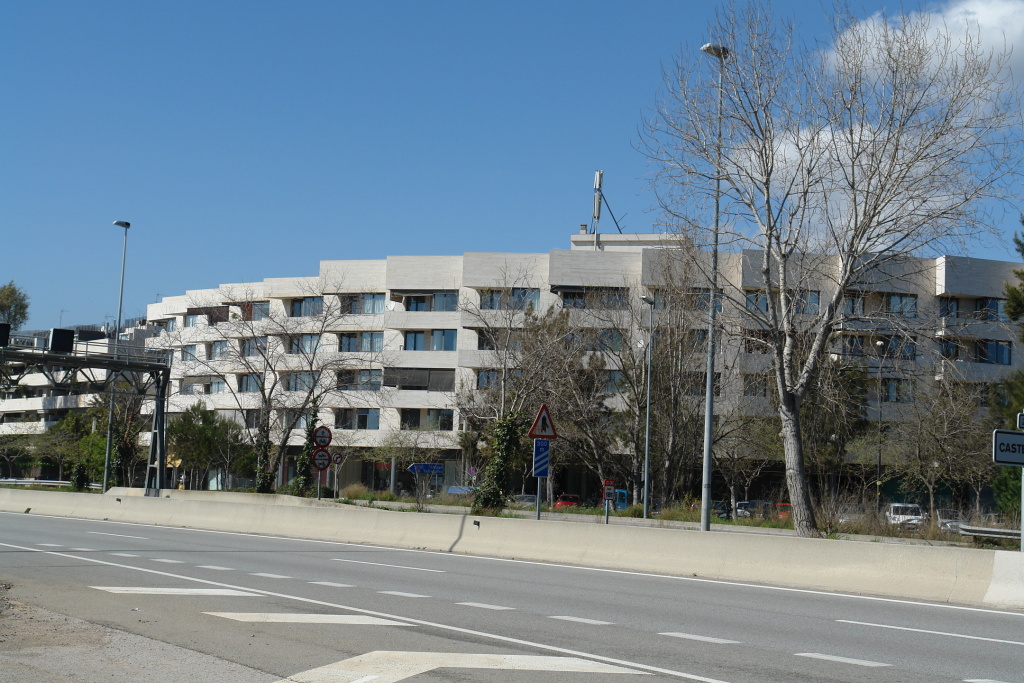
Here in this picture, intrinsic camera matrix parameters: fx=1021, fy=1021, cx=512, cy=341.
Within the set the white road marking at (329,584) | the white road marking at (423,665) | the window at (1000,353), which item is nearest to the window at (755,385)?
the window at (1000,353)

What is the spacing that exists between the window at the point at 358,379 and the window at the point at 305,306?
249 inches

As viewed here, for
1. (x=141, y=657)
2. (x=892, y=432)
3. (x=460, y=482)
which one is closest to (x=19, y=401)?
(x=460, y=482)

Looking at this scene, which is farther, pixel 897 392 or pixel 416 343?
pixel 416 343

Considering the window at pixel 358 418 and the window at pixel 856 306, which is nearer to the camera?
the window at pixel 856 306

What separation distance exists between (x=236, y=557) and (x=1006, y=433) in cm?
1316

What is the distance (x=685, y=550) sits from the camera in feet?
57.5

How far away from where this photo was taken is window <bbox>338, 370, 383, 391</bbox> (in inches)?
2265

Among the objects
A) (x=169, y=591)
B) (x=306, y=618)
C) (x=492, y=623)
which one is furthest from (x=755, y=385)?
(x=306, y=618)

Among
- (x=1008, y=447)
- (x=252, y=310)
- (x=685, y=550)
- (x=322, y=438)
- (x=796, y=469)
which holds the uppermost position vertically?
(x=252, y=310)

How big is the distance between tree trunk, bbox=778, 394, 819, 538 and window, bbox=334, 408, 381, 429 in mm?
46599

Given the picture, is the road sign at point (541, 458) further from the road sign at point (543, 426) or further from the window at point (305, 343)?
the window at point (305, 343)

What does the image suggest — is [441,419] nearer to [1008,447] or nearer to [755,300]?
[755,300]

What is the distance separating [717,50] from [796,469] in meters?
10.0

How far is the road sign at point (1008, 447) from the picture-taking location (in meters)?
14.0
